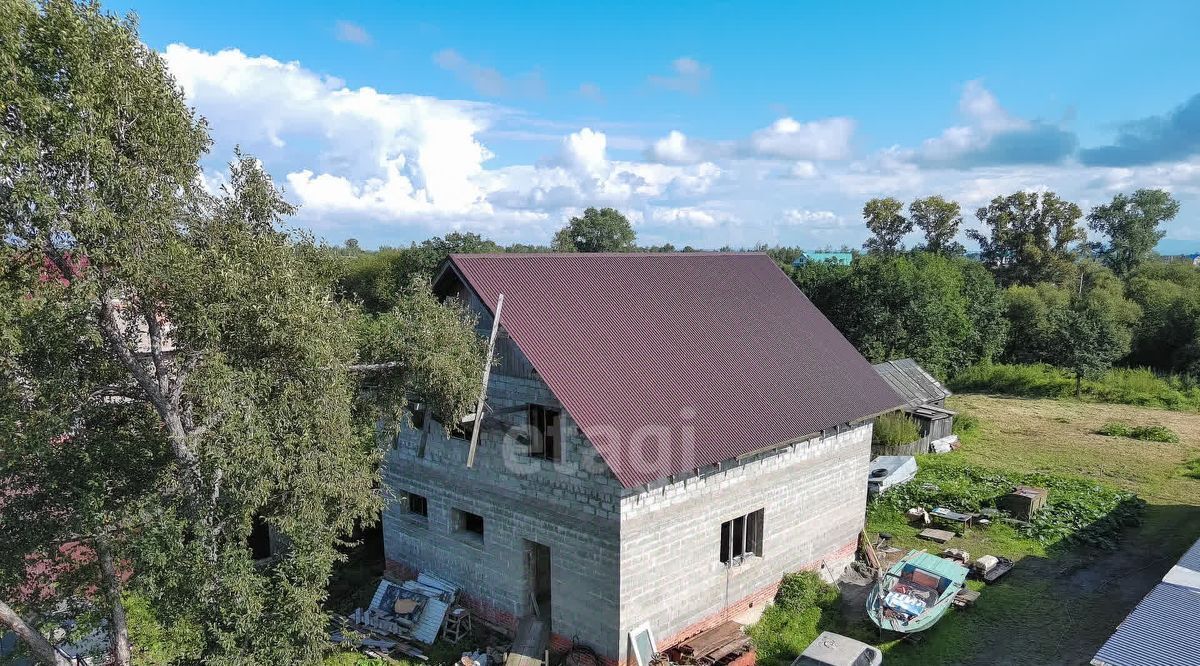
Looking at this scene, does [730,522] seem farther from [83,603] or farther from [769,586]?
[83,603]

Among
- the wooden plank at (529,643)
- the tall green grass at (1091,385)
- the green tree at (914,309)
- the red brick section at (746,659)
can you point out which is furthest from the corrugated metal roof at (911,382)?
the wooden plank at (529,643)

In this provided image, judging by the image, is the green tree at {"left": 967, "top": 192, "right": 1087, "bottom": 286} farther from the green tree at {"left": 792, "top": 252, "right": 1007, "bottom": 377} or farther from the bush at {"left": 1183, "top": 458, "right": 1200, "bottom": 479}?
the bush at {"left": 1183, "top": 458, "right": 1200, "bottom": 479}

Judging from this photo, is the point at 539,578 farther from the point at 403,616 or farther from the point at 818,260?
the point at 818,260

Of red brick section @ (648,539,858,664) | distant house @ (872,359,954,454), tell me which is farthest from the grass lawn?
red brick section @ (648,539,858,664)

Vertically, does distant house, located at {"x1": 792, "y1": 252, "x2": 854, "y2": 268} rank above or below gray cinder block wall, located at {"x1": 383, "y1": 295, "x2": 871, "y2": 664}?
above

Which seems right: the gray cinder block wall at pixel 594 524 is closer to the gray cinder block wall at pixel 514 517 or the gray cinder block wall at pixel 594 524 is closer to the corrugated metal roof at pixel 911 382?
the gray cinder block wall at pixel 514 517
